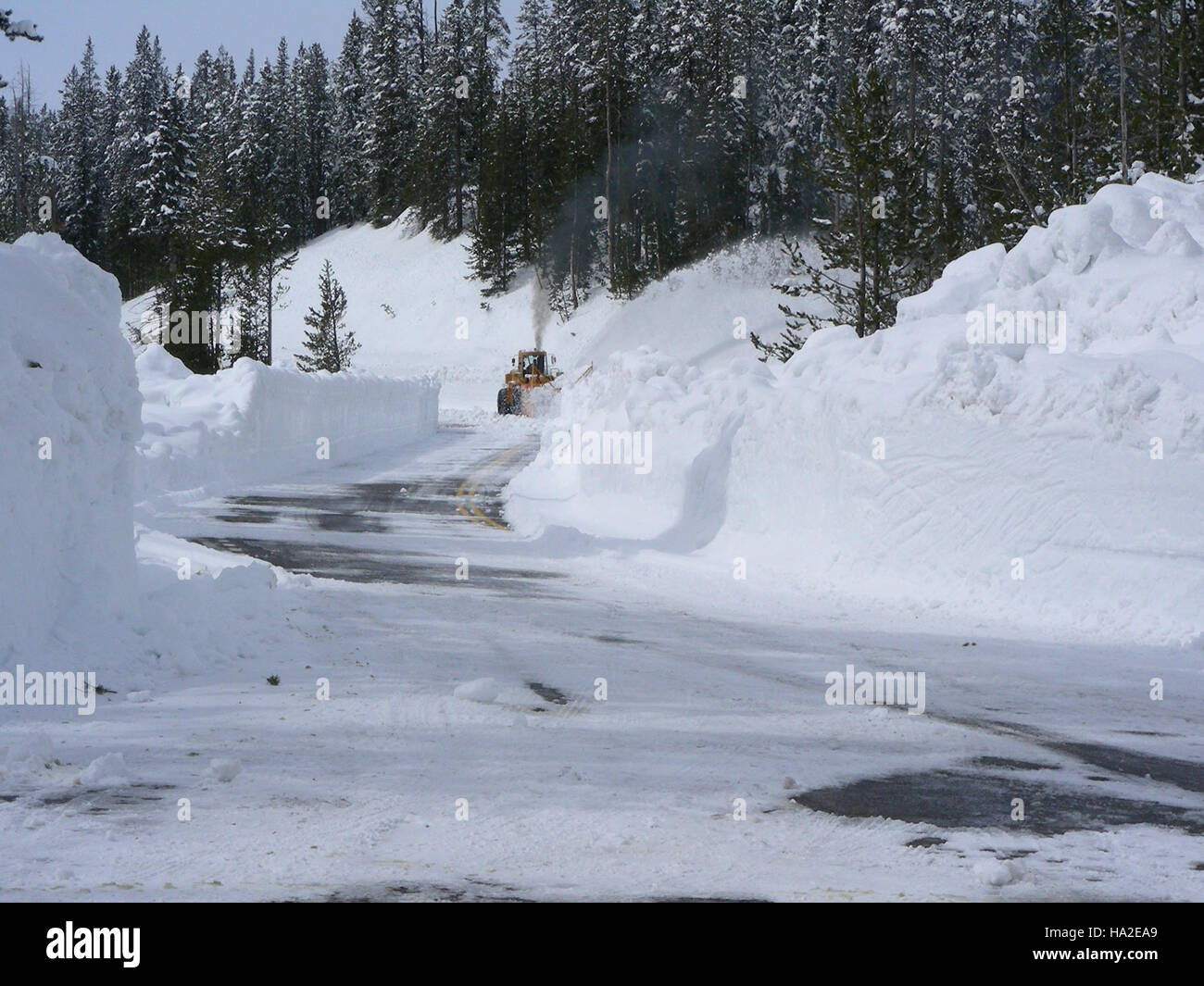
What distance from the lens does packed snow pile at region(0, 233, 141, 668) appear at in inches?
296

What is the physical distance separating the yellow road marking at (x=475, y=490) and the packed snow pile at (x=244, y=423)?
13.4 feet

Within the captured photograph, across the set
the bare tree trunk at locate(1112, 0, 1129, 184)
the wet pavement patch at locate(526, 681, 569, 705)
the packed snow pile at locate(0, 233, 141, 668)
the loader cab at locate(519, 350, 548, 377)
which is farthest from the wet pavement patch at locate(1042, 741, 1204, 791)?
the loader cab at locate(519, 350, 548, 377)

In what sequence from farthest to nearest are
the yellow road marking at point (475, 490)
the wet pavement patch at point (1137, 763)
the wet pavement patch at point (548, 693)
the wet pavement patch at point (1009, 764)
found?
the yellow road marking at point (475, 490) → the wet pavement patch at point (548, 693) → the wet pavement patch at point (1009, 764) → the wet pavement patch at point (1137, 763)

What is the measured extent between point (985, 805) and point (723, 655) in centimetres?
384

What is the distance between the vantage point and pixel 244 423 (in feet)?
87.2

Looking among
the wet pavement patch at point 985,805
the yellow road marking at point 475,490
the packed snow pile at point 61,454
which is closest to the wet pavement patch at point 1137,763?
the wet pavement patch at point 985,805

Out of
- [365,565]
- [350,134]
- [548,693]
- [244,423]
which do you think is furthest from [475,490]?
[350,134]

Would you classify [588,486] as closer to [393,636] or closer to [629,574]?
[629,574]

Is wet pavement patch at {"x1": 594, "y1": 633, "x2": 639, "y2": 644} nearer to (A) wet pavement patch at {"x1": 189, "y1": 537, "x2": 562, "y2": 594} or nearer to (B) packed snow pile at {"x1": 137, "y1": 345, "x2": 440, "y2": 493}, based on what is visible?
(A) wet pavement patch at {"x1": 189, "y1": 537, "x2": 562, "y2": 594}

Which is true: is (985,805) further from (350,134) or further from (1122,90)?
(350,134)

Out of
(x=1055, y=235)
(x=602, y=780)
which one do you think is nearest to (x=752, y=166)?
(x=1055, y=235)

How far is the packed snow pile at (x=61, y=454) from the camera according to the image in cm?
752

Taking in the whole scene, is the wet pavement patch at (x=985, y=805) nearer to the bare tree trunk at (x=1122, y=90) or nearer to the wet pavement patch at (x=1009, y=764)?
the wet pavement patch at (x=1009, y=764)

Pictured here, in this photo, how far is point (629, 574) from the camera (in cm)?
1407
